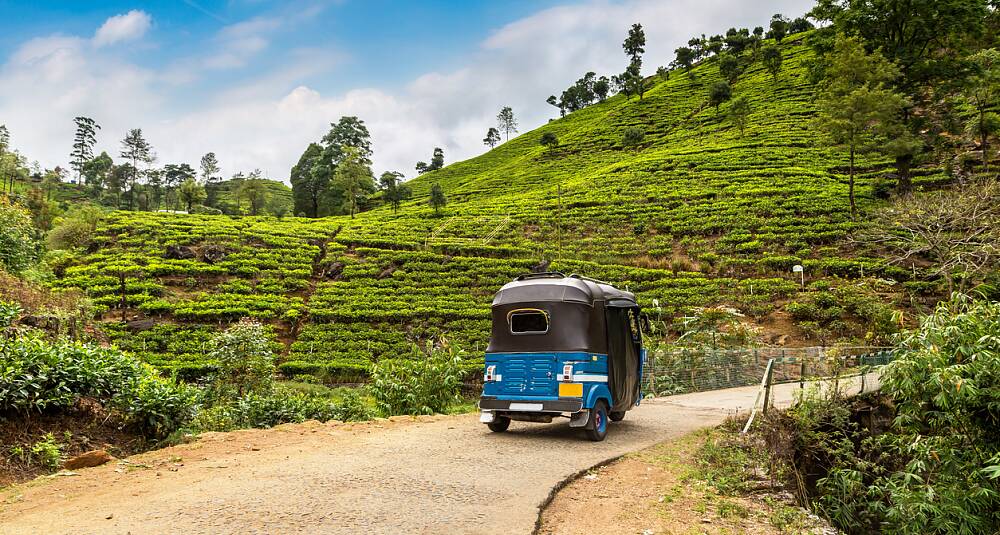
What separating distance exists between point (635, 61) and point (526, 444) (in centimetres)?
11626

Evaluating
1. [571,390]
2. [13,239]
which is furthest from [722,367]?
[13,239]

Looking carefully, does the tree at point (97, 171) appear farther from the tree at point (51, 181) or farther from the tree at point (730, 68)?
the tree at point (730, 68)

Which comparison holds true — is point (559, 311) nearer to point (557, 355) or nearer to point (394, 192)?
point (557, 355)

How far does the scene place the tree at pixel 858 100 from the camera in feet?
115

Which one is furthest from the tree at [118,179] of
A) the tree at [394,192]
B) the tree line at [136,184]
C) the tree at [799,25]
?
the tree at [799,25]

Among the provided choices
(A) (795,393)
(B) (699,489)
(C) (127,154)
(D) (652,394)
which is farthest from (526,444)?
(C) (127,154)

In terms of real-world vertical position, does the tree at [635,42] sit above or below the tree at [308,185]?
above

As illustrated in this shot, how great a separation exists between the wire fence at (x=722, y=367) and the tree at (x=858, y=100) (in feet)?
70.1

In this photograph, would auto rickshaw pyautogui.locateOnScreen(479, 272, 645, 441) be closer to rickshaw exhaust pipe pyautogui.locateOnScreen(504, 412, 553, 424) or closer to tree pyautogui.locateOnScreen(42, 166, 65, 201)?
rickshaw exhaust pipe pyautogui.locateOnScreen(504, 412, 553, 424)

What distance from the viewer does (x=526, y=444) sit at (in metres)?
8.35

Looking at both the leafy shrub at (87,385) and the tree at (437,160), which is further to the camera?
the tree at (437,160)

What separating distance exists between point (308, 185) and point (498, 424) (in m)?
79.8

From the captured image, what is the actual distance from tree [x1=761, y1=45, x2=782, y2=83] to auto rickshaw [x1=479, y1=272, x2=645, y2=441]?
3305 inches

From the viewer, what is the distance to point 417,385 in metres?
12.6
